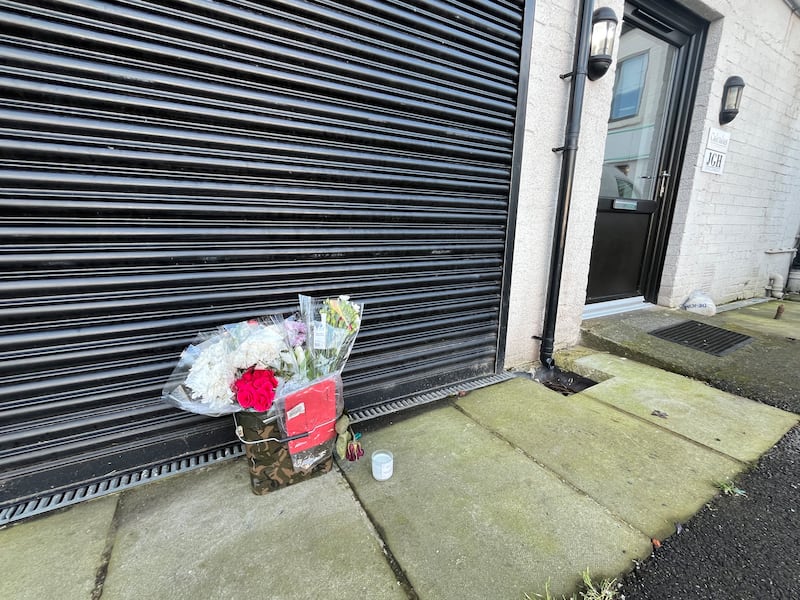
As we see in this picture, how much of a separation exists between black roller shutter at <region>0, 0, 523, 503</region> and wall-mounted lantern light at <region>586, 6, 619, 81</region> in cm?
64

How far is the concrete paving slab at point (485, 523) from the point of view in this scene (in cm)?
108

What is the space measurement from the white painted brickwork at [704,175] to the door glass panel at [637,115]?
0.30 meters

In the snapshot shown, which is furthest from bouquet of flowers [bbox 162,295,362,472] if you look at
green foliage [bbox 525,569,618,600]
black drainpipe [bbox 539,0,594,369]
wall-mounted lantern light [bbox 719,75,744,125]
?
wall-mounted lantern light [bbox 719,75,744,125]

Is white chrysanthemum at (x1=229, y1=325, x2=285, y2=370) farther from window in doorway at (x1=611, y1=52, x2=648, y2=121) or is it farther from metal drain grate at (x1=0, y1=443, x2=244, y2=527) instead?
window in doorway at (x1=611, y1=52, x2=648, y2=121)

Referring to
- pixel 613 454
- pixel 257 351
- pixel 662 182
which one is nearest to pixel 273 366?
pixel 257 351

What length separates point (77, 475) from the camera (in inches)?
56.6

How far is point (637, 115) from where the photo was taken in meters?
3.56

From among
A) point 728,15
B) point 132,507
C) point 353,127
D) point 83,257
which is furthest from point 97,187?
point 728,15

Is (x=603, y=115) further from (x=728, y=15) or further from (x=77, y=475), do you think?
(x=77, y=475)

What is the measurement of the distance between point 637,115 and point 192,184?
430 cm

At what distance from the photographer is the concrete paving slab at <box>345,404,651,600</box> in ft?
3.55

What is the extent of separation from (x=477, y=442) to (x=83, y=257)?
6.44ft

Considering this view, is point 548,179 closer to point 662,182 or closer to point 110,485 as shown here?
point 662,182

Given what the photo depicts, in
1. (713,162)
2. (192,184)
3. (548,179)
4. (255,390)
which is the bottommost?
(255,390)
